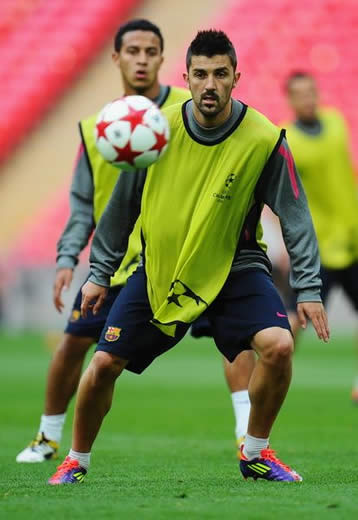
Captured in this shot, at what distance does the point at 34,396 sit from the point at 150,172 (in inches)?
268

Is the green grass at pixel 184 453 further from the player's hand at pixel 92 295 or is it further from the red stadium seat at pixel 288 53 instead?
the red stadium seat at pixel 288 53

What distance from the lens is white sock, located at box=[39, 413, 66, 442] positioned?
8.05 metres

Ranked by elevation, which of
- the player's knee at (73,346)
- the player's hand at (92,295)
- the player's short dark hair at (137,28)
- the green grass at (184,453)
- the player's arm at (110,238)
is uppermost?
the player's short dark hair at (137,28)

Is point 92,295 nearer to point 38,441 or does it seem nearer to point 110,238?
point 110,238

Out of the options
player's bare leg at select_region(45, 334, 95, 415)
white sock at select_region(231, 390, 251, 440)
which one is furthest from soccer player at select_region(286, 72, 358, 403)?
player's bare leg at select_region(45, 334, 95, 415)

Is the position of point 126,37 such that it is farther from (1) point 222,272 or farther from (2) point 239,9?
(2) point 239,9

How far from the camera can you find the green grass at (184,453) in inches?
212

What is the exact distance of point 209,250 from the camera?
6.32 metres

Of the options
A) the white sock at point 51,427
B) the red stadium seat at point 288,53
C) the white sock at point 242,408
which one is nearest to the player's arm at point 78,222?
the white sock at point 51,427

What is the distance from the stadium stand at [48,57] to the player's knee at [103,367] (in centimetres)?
2236

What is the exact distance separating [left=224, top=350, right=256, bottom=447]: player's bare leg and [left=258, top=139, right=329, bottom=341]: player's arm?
4.88ft

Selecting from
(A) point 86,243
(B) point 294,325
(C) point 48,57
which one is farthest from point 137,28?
(C) point 48,57

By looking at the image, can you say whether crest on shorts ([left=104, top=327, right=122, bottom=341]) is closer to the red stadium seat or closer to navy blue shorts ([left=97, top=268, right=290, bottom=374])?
navy blue shorts ([left=97, top=268, right=290, bottom=374])

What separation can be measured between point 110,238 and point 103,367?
656 millimetres
